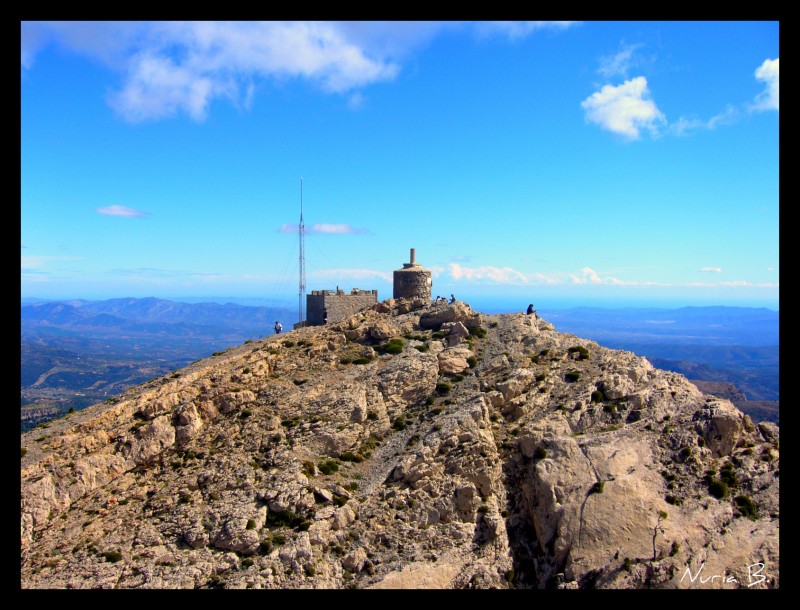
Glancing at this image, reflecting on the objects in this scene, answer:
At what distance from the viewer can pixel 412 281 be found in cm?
5175

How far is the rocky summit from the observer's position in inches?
1177

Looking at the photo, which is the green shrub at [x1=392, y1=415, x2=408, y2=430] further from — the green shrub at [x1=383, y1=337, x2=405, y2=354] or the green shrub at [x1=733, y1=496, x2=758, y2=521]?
the green shrub at [x1=733, y1=496, x2=758, y2=521]

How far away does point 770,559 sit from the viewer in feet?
95.8

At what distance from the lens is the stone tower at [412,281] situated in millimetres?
51625

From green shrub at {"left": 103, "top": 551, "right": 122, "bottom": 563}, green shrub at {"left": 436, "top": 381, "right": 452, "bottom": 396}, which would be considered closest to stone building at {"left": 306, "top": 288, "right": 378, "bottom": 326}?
green shrub at {"left": 436, "top": 381, "right": 452, "bottom": 396}

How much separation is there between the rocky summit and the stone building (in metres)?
7.78

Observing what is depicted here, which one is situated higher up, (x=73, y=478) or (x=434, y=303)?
(x=434, y=303)

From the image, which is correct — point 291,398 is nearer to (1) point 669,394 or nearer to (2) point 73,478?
(2) point 73,478

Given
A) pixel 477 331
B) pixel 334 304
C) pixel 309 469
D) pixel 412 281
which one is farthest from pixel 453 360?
pixel 309 469

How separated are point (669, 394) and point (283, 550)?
2614 cm

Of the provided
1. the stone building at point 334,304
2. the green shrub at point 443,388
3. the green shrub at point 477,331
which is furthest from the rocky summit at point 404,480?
the stone building at point 334,304

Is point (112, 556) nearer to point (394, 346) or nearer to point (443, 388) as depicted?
point (443, 388)

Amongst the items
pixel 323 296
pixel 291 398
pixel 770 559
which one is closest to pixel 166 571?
pixel 291 398

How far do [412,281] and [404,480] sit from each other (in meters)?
21.4
